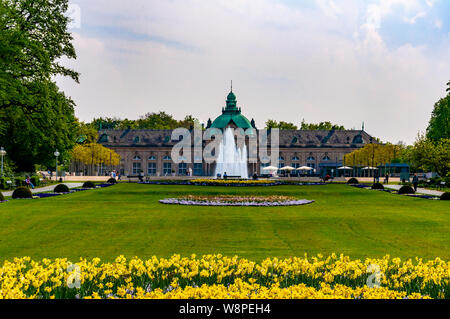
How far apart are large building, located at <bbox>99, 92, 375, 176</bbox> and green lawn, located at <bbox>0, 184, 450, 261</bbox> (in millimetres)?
92759

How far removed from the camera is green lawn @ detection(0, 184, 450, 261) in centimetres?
1434

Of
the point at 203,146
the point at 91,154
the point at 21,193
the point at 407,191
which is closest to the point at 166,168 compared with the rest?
the point at 203,146

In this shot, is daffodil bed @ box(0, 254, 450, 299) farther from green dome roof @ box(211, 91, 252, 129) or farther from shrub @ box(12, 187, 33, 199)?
green dome roof @ box(211, 91, 252, 129)

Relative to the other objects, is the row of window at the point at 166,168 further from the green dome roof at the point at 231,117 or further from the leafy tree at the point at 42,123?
the leafy tree at the point at 42,123

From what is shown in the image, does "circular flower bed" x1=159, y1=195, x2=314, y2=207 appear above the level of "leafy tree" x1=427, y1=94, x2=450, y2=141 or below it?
below

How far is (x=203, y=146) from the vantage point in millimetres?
121125

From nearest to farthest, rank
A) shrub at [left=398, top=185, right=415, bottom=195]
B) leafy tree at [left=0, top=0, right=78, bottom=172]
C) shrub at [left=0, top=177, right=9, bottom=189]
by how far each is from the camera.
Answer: leafy tree at [left=0, top=0, right=78, bottom=172]
shrub at [left=398, top=185, right=415, bottom=195]
shrub at [left=0, top=177, right=9, bottom=189]

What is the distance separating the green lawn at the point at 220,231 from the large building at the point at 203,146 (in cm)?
9276

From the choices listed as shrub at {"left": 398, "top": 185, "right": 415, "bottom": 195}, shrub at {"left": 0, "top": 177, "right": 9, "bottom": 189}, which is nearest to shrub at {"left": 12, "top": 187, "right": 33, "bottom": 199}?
shrub at {"left": 0, "top": 177, "right": 9, "bottom": 189}

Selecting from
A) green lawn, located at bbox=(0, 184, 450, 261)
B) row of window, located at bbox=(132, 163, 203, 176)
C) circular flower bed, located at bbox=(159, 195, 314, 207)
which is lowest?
green lawn, located at bbox=(0, 184, 450, 261)

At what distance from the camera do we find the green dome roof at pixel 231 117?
12116 cm

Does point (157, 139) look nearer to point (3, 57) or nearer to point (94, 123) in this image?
point (94, 123)

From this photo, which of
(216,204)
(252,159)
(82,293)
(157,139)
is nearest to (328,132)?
(252,159)

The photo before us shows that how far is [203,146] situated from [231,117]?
416 inches
